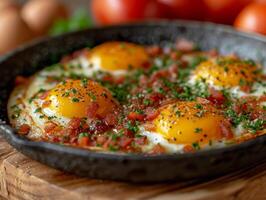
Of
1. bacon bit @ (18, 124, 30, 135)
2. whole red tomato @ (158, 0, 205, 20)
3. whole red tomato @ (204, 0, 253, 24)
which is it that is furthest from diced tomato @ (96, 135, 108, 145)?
whole red tomato @ (204, 0, 253, 24)

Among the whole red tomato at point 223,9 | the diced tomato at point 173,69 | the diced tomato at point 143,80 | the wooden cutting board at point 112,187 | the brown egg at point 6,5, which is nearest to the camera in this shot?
the wooden cutting board at point 112,187

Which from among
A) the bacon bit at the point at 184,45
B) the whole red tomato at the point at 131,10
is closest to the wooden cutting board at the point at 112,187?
the bacon bit at the point at 184,45

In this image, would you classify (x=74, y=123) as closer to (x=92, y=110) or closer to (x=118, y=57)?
(x=92, y=110)

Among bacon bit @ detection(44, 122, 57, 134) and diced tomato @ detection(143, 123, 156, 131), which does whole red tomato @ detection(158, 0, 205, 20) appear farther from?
bacon bit @ detection(44, 122, 57, 134)

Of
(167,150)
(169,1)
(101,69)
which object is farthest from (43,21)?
(167,150)

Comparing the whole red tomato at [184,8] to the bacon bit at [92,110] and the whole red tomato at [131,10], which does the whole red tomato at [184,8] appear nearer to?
the whole red tomato at [131,10]

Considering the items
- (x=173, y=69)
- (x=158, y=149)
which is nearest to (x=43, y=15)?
(x=173, y=69)
